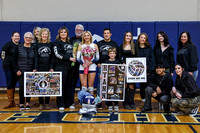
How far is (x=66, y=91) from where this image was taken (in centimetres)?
487

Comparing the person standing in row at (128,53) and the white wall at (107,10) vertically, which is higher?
the white wall at (107,10)

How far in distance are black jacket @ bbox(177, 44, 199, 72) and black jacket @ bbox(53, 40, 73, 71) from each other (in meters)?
2.41

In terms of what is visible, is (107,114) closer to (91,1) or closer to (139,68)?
(139,68)

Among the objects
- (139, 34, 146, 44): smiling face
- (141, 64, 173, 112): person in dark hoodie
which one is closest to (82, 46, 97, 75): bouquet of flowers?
(139, 34, 146, 44): smiling face

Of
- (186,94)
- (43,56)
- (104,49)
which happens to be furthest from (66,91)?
(186,94)

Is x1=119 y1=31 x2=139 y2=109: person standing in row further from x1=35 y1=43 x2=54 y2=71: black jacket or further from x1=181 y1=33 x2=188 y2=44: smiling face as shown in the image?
x1=35 y1=43 x2=54 y2=71: black jacket

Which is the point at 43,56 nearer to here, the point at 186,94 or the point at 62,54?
the point at 62,54

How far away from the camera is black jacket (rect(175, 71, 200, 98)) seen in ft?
13.4

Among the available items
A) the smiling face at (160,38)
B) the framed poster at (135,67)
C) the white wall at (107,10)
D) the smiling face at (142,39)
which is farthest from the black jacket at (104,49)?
the white wall at (107,10)

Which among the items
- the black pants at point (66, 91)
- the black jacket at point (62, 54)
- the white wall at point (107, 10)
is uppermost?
the white wall at point (107, 10)

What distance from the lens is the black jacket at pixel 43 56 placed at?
4.58m

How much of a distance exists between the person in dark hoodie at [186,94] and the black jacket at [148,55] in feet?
2.12

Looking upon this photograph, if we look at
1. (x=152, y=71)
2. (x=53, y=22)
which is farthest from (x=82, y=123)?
(x=53, y=22)

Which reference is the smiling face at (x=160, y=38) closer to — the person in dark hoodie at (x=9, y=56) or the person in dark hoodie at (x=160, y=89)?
the person in dark hoodie at (x=160, y=89)
